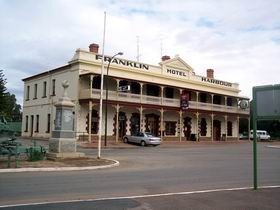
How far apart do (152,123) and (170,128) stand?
301cm

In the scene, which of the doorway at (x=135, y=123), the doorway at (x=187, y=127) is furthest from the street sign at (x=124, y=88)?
the doorway at (x=187, y=127)

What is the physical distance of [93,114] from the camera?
42.6 meters

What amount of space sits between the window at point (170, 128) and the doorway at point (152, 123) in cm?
177

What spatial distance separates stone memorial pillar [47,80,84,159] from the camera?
22438mm

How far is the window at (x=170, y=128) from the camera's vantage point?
50188 millimetres

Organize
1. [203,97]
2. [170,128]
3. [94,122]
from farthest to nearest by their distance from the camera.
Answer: [203,97] < [170,128] < [94,122]

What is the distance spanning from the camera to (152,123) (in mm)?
48656

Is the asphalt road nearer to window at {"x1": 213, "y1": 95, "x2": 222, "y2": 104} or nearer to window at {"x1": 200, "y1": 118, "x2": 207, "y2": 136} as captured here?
window at {"x1": 200, "y1": 118, "x2": 207, "y2": 136}

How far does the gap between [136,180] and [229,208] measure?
6060 mm

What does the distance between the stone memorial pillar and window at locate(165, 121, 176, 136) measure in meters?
27.6

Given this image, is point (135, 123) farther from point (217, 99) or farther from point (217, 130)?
point (217, 99)

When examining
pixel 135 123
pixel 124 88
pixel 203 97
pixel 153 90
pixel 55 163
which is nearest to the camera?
pixel 55 163

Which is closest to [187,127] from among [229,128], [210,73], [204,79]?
[204,79]

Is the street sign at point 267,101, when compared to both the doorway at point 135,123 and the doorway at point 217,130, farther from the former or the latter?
the doorway at point 217,130
